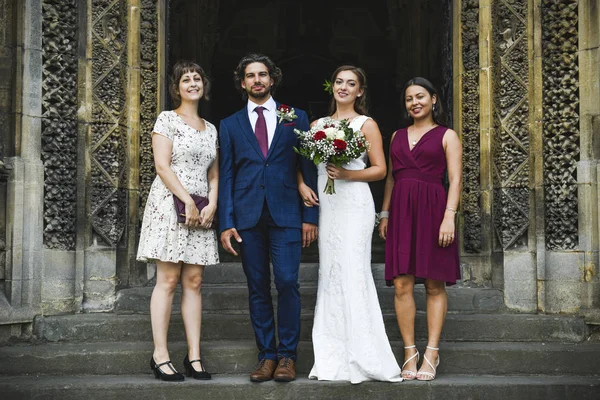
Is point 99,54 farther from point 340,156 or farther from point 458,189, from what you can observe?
point 458,189

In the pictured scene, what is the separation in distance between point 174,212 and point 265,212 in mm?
630

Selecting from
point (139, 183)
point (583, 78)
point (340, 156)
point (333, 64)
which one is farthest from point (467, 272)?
point (333, 64)

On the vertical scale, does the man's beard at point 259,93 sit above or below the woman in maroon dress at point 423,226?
above

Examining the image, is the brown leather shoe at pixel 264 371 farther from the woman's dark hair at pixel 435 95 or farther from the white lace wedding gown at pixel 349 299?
the woman's dark hair at pixel 435 95

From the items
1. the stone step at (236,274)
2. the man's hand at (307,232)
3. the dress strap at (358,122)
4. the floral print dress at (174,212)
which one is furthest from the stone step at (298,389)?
the stone step at (236,274)

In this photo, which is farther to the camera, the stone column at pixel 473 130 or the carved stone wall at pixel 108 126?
the stone column at pixel 473 130

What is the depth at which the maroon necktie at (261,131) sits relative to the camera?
5695mm

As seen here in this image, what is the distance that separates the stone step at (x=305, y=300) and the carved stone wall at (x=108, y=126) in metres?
0.52

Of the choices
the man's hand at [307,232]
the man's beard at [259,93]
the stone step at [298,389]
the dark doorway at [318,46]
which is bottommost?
the stone step at [298,389]

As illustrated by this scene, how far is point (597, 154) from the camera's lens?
6.98m

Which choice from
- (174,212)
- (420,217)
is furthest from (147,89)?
(420,217)

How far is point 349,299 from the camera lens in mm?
5637

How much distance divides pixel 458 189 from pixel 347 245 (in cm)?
87

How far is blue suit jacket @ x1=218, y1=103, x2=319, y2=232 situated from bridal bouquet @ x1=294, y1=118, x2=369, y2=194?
20 cm
